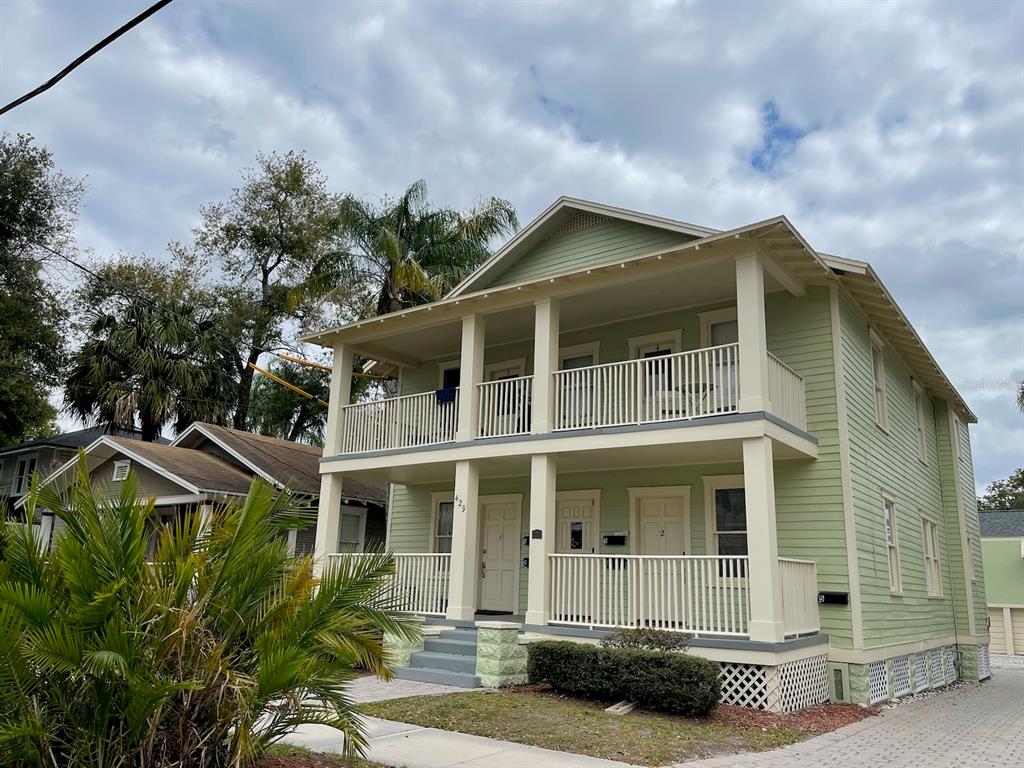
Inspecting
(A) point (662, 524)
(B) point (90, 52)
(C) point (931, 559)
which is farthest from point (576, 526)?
(B) point (90, 52)

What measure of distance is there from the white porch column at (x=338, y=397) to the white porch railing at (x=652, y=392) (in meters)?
5.23

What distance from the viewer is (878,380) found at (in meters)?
14.5

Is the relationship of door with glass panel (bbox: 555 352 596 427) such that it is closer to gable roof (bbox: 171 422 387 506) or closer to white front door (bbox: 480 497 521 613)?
white front door (bbox: 480 497 521 613)

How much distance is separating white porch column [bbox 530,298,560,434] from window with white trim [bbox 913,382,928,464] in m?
9.19

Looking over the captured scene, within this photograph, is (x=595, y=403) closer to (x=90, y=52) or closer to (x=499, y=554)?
(x=499, y=554)

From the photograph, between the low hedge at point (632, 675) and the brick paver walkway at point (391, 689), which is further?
the brick paver walkway at point (391, 689)

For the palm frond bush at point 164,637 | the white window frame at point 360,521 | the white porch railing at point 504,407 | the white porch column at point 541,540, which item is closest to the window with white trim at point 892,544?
the white porch column at point 541,540

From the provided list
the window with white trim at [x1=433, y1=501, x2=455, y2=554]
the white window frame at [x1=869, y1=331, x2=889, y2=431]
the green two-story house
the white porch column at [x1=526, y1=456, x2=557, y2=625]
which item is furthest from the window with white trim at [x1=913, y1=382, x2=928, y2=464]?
the window with white trim at [x1=433, y1=501, x2=455, y2=554]

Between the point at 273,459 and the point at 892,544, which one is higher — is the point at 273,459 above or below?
above

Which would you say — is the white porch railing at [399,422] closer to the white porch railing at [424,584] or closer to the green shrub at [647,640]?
the white porch railing at [424,584]

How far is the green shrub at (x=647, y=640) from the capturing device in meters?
10.1

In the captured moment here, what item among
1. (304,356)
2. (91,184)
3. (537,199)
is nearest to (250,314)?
(304,356)

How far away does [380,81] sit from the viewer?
11000 millimetres

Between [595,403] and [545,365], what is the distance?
3.61 feet
